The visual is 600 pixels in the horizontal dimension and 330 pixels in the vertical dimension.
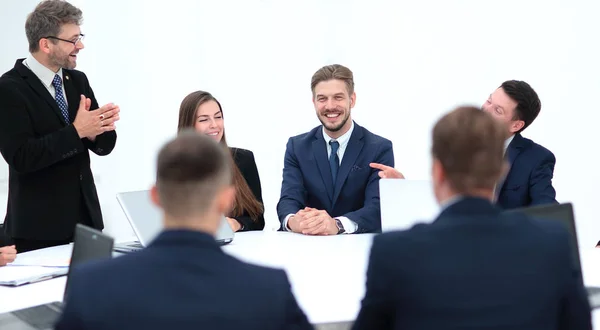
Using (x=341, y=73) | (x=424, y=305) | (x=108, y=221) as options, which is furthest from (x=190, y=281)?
(x=108, y=221)

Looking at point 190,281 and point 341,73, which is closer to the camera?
point 190,281

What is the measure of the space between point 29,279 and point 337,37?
398 cm

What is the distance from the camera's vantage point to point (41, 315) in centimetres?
241

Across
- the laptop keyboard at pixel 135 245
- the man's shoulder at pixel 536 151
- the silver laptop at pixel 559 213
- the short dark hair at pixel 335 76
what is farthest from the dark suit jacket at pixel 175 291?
the short dark hair at pixel 335 76

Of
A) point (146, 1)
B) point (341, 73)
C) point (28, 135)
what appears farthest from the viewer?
point (146, 1)

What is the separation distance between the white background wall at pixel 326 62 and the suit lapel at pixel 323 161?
1.89 m

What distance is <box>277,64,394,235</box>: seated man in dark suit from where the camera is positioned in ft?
13.8

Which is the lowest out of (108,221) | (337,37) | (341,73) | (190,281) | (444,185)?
(108,221)

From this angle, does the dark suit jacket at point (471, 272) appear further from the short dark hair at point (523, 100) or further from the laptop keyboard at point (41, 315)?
the short dark hair at point (523, 100)

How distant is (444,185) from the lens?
1598mm

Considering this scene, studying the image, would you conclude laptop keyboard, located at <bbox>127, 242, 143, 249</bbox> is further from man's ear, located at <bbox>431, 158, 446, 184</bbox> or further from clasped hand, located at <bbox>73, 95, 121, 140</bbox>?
man's ear, located at <bbox>431, 158, 446, 184</bbox>

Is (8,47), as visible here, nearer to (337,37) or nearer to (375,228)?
(337,37)

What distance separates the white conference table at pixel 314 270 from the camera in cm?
243

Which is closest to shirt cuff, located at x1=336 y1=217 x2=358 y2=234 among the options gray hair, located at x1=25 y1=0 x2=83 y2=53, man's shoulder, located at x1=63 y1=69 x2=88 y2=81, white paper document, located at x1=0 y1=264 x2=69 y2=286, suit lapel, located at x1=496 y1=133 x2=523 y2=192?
suit lapel, located at x1=496 y1=133 x2=523 y2=192
